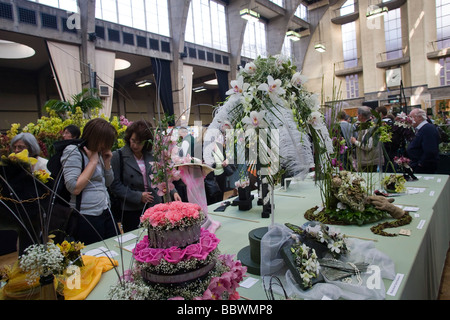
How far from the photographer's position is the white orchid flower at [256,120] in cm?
115

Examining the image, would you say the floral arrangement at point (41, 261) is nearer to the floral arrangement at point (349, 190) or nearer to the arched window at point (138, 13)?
the floral arrangement at point (349, 190)

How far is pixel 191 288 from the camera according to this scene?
895 mm

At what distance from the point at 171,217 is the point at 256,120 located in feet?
→ 1.72

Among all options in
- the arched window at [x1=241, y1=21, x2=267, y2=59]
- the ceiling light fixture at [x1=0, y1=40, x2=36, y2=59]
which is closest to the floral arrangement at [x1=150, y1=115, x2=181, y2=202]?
the ceiling light fixture at [x1=0, y1=40, x2=36, y2=59]

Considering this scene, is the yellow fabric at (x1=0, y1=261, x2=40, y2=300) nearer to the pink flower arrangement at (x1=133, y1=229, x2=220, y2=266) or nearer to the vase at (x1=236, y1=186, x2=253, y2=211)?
the pink flower arrangement at (x1=133, y1=229, x2=220, y2=266)

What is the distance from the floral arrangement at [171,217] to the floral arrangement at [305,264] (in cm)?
44

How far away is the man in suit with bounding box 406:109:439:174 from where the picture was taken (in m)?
3.43

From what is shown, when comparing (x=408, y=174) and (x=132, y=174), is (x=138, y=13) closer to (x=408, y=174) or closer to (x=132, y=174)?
(x=132, y=174)

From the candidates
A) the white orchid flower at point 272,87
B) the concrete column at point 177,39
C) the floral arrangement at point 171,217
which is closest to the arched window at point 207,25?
the concrete column at point 177,39

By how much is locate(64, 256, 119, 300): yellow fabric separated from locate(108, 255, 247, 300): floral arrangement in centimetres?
23

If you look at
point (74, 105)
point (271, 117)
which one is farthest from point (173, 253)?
point (74, 105)
